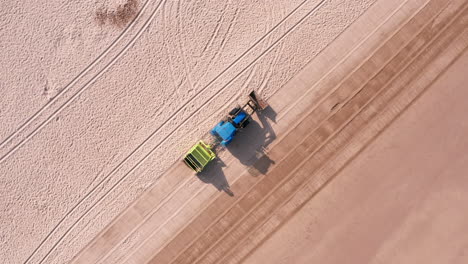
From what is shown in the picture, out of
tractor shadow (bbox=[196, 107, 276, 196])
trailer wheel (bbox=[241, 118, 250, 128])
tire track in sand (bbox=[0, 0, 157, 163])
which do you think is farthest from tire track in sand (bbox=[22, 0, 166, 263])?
tractor shadow (bbox=[196, 107, 276, 196])

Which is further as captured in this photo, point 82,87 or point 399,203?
point 82,87

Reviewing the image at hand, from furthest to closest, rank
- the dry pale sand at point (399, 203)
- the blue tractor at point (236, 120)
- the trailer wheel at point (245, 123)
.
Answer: the dry pale sand at point (399, 203), the trailer wheel at point (245, 123), the blue tractor at point (236, 120)

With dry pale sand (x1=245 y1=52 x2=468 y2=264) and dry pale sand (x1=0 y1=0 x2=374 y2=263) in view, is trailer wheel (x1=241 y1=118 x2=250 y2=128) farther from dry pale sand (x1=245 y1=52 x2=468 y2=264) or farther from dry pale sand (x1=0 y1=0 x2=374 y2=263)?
dry pale sand (x1=245 y1=52 x2=468 y2=264)

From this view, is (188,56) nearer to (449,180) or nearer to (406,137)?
(406,137)

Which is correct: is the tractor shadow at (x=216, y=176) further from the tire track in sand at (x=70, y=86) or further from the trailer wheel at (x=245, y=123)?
the tire track in sand at (x=70, y=86)

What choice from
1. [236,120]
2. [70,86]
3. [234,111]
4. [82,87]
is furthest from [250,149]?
[70,86]

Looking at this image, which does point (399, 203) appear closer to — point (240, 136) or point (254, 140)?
point (254, 140)

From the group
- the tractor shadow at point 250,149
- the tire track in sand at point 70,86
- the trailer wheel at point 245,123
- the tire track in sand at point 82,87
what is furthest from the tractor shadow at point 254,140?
the tire track in sand at point 70,86
